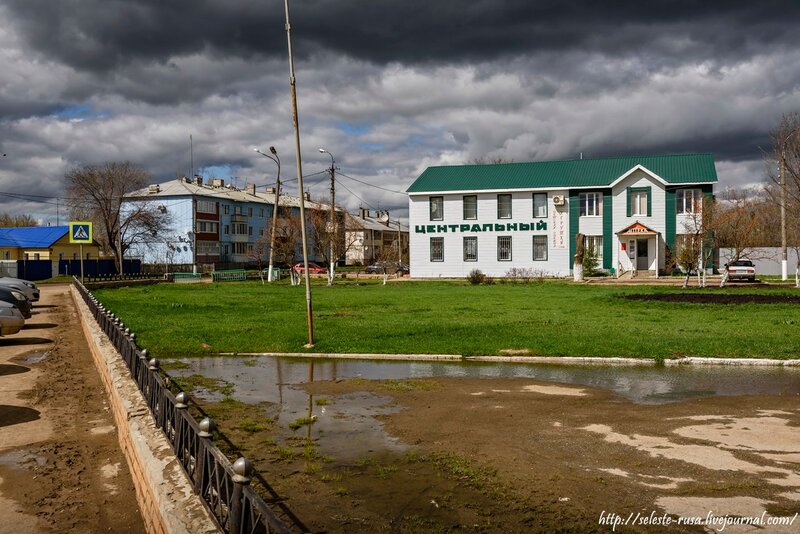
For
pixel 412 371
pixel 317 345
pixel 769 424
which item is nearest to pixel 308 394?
pixel 412 371

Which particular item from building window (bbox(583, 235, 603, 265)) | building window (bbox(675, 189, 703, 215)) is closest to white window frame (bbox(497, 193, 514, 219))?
building window (bbox(583, 235, 603, 265))

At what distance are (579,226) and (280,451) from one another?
4325cm

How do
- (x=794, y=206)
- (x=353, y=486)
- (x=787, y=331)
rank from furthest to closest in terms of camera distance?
(x=794, y=206) < (x=787, y=331) < (x=353, y=486)

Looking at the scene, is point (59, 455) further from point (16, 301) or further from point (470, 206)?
point (470, 206)

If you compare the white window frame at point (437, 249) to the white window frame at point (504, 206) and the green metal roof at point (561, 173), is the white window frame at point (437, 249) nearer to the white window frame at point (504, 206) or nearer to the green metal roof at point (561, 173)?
the green metal roof at point (561, 173)

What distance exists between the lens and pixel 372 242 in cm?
10800

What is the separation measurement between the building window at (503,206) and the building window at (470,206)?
1.75 metres

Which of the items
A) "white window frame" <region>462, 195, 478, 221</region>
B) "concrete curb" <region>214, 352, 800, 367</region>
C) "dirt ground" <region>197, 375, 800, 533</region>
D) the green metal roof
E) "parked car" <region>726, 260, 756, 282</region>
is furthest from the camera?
"white window frame" <region>462, 195, 478, 221</region>

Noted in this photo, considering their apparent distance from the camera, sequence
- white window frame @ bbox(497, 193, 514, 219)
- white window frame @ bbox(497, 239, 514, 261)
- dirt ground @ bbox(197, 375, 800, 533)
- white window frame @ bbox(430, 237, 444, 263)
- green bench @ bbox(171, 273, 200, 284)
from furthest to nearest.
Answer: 1. green bench @ bbox(171, 273, 200, 284)
2. white window frame @ bbox(430, 237, 444, 263)
3. white window frame @ bbox(497, 193, 514, 219)
4. white window frame @ bbox(497, 239, 514, 261)
5. dirt ground @ bbox(197, 375, 800, 533)

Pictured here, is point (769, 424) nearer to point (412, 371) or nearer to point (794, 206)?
point (412, 371)

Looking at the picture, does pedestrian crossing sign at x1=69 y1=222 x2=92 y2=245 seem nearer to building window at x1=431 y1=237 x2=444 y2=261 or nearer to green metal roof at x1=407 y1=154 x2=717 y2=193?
green metal roof at x1=407 y1=154 x2=717 y2=193

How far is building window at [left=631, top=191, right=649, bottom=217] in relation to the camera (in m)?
46.7

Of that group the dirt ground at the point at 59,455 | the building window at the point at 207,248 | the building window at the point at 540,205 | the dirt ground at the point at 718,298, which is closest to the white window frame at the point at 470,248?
the building window at the point at 540,205

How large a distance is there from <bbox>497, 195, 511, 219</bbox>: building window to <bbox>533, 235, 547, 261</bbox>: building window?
2.80 metres
